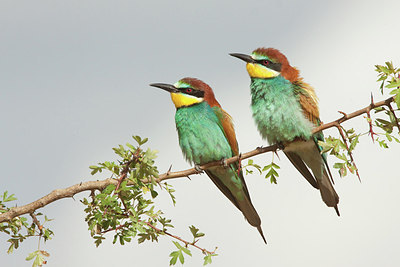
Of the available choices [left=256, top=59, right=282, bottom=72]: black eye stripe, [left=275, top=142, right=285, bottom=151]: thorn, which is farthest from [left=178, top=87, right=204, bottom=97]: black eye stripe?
[left=275, top=142, right=285, bottom=151]: thorn

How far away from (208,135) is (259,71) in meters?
0.59

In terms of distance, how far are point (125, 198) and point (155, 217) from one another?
0.52 ft

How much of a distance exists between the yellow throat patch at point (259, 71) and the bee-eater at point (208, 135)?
1.42 feet

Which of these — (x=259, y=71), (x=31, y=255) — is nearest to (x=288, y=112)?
(x=259, y=71)

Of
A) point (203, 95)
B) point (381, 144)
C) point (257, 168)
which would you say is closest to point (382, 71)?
point (381, 144)

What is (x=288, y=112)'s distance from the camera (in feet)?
11.4

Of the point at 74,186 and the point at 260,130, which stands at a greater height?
the point at 260,130

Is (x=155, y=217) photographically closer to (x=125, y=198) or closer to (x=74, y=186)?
(x=125, y=198)

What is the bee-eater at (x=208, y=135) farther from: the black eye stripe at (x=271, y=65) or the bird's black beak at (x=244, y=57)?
the black eye stripe at (x=271, y=65)

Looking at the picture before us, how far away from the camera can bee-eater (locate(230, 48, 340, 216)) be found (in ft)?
11.4

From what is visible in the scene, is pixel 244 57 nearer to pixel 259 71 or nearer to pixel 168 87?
pixel 259 71

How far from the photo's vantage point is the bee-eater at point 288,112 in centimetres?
348

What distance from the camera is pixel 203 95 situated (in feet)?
13.2

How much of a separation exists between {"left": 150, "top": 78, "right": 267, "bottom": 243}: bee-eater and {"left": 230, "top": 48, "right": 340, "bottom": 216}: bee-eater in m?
0.37
